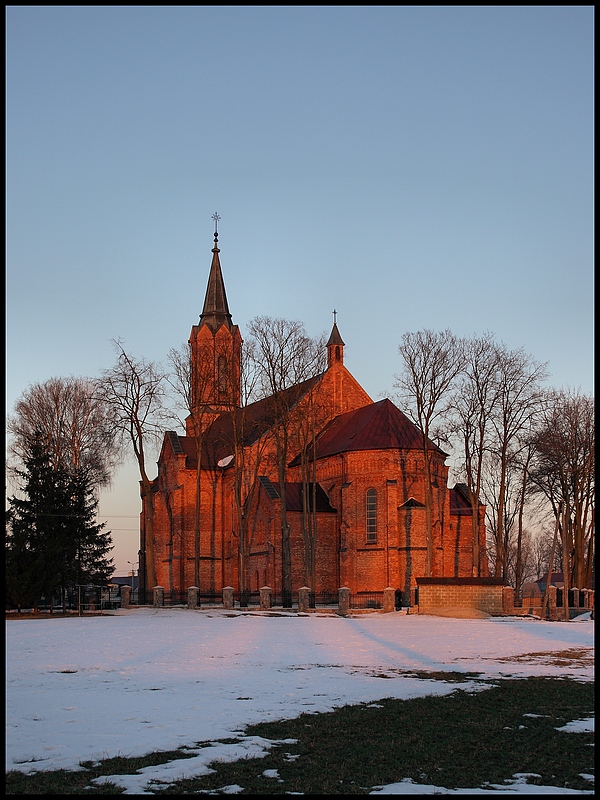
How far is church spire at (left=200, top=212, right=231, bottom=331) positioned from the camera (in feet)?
204

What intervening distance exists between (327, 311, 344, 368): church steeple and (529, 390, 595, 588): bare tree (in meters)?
14.6

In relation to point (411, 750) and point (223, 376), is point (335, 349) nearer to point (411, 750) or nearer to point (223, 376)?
point (223, 376)

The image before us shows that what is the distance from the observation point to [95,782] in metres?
7.82

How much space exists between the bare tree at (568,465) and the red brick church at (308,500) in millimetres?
5059

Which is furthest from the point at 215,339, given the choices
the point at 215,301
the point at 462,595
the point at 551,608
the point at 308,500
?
the point at 551,608

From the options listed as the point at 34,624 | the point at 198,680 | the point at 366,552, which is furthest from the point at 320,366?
the point at 198,680

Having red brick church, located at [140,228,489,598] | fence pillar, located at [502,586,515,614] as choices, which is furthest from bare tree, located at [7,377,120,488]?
fence pillar, located at [502,586,515,614]

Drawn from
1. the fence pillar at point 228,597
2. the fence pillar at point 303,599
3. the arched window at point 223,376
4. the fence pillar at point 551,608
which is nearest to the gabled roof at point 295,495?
the arched window at point 223,376

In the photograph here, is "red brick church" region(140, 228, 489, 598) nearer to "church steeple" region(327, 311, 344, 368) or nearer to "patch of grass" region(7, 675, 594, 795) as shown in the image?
"church steeple" region(327, 311, 344, 368)

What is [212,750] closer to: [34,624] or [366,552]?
[34,624]

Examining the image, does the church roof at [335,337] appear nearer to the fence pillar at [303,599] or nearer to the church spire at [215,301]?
the church spire at [215,301]

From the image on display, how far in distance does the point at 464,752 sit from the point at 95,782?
12.7 ft

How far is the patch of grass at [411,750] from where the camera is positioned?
7.94m

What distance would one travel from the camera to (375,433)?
46562 millimetres
